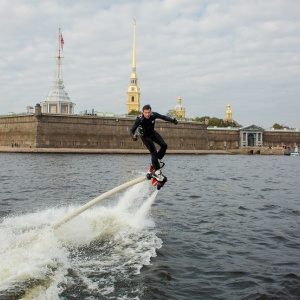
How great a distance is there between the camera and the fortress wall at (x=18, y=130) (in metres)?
71.4

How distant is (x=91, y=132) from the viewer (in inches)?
3000

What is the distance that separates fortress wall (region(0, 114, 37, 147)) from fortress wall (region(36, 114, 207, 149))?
2.20 m

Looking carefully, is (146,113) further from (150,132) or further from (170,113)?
(170,113)

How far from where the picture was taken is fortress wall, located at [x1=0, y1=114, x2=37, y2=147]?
2813 inches

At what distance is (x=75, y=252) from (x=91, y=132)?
67568 millimetres

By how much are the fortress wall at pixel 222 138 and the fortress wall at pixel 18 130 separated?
46.5 metres

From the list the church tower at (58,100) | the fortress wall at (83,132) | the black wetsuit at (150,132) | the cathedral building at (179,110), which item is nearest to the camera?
the black wetsuit at (150,132)

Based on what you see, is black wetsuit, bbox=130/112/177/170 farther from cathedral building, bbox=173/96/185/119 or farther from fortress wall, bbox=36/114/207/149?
cathedral building, bbox=173/96/185/119

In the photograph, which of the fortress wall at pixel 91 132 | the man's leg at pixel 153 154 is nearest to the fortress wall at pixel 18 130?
the fortress wall at pixel 91 132

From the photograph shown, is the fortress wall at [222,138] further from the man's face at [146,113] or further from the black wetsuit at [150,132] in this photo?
the man's face at [146,113]

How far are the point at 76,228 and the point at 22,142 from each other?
6640cm

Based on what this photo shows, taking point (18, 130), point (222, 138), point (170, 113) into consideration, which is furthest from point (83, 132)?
point (170, 113)

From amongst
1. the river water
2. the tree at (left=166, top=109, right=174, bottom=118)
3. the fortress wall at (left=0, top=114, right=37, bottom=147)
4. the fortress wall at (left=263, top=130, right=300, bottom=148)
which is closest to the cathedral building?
the tree at (left=166, top=109, right=174, bottom=118)

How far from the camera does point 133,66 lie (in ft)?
479
